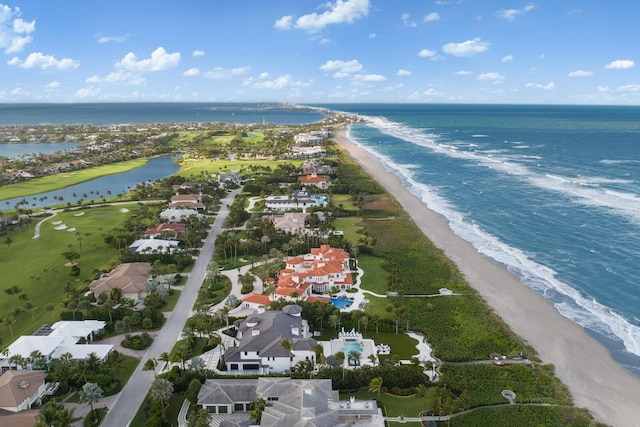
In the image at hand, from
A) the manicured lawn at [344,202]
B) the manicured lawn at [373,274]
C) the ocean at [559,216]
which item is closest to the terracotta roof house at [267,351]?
the manicured lawn at [373,274]

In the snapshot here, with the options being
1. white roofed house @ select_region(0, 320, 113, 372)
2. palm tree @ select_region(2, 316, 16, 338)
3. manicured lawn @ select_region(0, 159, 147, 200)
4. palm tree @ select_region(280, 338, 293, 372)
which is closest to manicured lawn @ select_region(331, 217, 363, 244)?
palm tree @ select_region(280, 338, 293, 372)

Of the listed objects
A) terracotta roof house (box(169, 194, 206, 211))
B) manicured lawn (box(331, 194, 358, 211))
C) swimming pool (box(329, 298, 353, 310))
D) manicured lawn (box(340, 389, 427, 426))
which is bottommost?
manicured lawn (box(340, 389, 427, 426))

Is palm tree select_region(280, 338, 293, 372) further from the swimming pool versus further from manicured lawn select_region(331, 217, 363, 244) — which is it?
manicured lawn select_region(331, 217, 363, 244)

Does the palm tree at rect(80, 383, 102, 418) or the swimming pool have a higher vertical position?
the palm tree at rect(80, 383, 102, 418)

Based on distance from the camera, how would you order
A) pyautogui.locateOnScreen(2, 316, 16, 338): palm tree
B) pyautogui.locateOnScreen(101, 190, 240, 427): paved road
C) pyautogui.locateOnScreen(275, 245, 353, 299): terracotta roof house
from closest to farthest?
pyautogui.locateOnScreen(101, 190, 240, 427): paved road → pyautogui.locateOnScreen(2, 316, 16, 338): palm tree → pyautogui.locateOnScreen(275, 245, 353, 299): terracotta roof house

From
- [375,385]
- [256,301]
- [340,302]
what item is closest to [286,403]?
[375,385]

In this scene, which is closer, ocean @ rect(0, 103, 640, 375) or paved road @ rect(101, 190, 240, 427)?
paved road @ rect(101, 190, 240, 427)

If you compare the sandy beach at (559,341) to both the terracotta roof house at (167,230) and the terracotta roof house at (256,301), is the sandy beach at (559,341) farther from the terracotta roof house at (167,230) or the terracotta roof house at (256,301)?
the terracotta roof house at (167,230)

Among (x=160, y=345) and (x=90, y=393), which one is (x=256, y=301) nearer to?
(x=160, y=345)
